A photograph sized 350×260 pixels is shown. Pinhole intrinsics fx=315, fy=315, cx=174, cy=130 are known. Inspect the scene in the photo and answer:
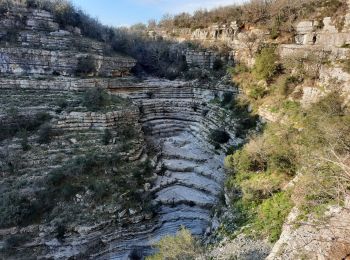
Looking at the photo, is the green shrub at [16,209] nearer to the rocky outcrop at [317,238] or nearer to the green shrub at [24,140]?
the green shrub at [24,140]

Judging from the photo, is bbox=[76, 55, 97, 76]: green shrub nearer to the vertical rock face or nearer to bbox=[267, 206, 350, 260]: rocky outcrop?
the vertical rock face

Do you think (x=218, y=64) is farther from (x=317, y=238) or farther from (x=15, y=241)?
(x=317, y=238)

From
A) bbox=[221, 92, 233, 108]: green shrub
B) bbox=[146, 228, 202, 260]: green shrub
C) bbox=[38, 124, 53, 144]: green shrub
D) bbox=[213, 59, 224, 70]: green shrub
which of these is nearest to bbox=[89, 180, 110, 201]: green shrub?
bbox=[38, 124, 53, 144]: green shrub

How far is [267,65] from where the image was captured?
59.9ft

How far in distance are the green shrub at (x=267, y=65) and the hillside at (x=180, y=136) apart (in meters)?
0.10

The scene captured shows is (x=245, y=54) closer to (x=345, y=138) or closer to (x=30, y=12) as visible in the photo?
(x=345, y=138)

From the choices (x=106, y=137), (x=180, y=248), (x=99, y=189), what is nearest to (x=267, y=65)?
(x=106, y=137)

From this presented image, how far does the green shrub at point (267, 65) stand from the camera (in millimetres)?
18188

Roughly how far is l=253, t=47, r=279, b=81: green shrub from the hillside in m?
0.10

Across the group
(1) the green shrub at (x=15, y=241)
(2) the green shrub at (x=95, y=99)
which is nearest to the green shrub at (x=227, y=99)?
(2) the green shrub at (x=95, y=99)

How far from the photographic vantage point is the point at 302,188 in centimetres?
915

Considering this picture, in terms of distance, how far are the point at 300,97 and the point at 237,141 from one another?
3.92 m

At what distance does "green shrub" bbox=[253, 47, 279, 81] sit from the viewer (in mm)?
18188

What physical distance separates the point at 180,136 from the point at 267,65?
7004 millimetres
